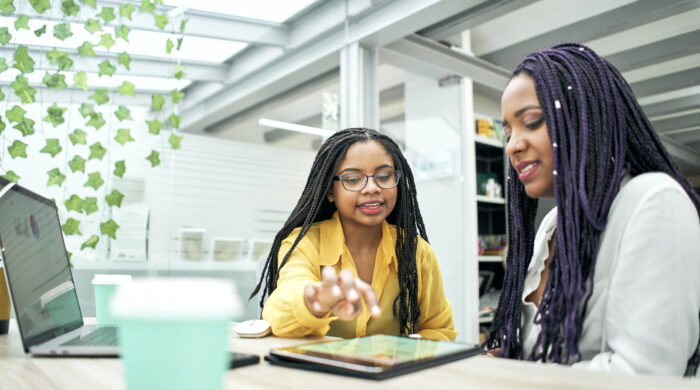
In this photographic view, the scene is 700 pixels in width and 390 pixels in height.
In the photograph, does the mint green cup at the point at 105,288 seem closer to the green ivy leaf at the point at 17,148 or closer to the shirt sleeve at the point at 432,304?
the shirt sleeve at the point at 432,304

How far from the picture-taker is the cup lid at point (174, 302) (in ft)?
1.15

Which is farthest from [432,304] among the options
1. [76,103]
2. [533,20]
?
[533,20]

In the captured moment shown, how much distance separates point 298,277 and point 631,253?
2.32 feet

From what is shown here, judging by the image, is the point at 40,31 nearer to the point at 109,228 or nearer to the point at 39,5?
the point at 39,5

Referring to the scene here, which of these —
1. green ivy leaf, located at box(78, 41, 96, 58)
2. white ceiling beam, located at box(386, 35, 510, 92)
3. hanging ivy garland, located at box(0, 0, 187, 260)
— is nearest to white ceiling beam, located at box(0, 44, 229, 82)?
hanging ivy garland, located at box(0, 0, 187, 260)

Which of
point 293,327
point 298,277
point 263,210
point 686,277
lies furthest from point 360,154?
point 263,210

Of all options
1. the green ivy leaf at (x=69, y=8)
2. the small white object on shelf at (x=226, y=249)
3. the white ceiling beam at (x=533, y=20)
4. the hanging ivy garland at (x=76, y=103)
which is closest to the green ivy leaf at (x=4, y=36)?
the hanging ivy garland at (x=76, y=103)

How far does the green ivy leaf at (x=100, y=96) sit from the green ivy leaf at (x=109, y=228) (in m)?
0.58

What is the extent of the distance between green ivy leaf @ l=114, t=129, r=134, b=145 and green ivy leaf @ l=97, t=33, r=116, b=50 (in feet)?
1.34

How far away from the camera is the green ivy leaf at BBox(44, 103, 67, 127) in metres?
2.33

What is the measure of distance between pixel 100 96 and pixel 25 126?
1.19 ft

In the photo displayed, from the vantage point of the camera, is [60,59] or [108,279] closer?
[108,279]

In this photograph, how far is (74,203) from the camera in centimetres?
240

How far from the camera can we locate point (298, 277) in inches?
48.3
